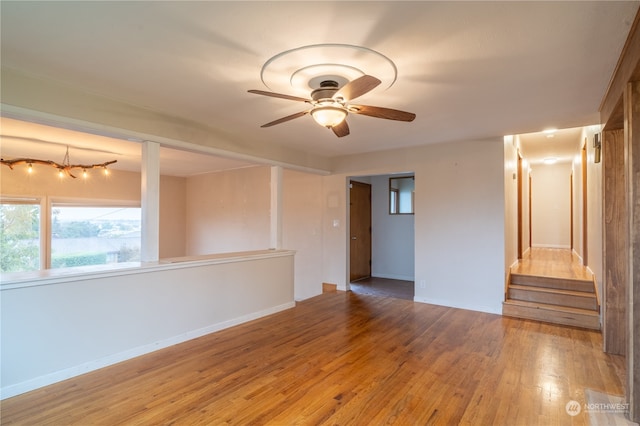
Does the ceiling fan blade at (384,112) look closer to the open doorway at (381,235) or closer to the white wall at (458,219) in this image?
the white wall at (458,219)

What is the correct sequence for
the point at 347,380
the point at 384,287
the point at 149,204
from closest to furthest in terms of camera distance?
the point at 347,380
the point at 149,204
the point at 384,287

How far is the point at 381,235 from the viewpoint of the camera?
743cm

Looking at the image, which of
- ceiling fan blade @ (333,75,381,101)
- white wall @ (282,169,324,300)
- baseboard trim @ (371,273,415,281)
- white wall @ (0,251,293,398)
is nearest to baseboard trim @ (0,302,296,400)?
white wall @ (0,251,293,398)

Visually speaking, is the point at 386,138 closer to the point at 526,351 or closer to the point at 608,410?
the point at 526,351

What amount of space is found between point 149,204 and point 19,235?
4.49 meters

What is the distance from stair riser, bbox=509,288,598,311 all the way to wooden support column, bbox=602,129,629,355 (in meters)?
1.10

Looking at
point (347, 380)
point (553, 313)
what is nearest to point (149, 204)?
point (347, 380)

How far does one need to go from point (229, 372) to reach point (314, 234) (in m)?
3.74

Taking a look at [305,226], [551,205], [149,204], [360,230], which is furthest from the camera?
[551,205]

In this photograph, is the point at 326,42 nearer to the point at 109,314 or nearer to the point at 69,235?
the point at 109,314

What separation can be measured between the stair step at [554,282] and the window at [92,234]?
7.78 meters

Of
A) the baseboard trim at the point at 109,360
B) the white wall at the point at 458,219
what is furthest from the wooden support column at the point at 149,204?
the white wall at the point at 458,219

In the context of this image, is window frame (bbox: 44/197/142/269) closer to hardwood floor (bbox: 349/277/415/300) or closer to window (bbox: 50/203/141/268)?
window (bbox: 50/203/141/268)

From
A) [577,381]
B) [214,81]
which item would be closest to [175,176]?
[214,81]
